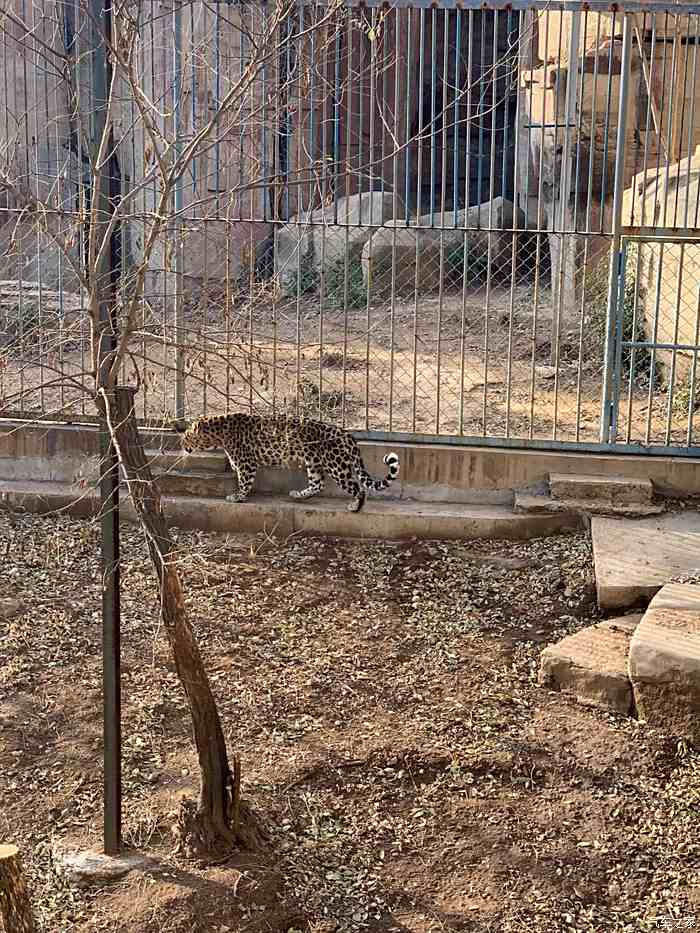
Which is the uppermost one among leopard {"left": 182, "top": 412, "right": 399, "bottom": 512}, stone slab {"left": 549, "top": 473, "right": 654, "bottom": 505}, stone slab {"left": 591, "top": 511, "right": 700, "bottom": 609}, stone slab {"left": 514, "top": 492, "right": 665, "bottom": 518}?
leopard {"left": 182, "top": 412, "right": 399, "bottom": 512}

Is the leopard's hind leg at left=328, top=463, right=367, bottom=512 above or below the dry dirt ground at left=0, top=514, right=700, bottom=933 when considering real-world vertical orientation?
above

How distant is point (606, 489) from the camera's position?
825 cm

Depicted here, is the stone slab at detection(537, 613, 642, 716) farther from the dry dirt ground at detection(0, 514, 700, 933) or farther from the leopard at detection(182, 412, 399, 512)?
the leopard at detection(182, 412, 399, 512)

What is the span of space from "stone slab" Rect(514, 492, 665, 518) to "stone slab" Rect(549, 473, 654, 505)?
0.03 meters

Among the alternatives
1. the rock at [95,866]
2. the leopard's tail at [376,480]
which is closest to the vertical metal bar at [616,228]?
the leopard's tail at [376,480]

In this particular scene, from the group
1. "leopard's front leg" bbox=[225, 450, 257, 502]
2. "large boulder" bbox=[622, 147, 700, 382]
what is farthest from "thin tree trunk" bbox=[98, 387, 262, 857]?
"large boulder" bbox=[622, 147, 700, 382]

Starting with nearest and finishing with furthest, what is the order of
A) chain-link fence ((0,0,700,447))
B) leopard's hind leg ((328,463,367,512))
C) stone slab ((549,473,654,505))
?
1. chain-link fence ((0,0,700,447))
2. stone slab ((549,473,654,505))
3. leopard's hind leg ((328,463,367,512))

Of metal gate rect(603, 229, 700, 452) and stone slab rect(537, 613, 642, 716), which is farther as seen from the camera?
metal gate rect(603, 229, 700, 452)

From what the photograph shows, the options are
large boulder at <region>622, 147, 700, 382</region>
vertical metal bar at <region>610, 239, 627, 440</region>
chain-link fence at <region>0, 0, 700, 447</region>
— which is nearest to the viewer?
chain-link fence at <region>0, 0, 700, 447</region>

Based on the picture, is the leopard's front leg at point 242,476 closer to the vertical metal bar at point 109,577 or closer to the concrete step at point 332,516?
the concrete step at point 332,516

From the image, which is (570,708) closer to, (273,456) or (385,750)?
(385,750)

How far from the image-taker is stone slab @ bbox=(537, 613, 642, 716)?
20.1ft

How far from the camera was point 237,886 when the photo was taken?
4668 millimetres

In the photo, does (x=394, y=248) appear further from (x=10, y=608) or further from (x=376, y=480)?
(x=10, y=608)
